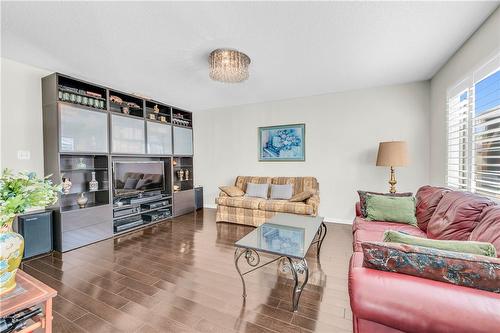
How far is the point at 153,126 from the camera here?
4281mm

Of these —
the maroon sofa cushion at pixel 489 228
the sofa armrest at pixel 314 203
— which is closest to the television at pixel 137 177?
the sofa armrest at pixel 314 203

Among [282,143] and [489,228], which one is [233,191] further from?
[489,228]

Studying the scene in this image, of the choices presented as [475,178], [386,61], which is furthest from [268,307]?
[386,61]

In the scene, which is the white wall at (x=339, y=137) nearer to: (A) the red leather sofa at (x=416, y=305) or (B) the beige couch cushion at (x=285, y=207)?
(B) the beige couch cushion at (x=285, y=207)

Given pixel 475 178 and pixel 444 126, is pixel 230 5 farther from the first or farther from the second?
pixel 444 126

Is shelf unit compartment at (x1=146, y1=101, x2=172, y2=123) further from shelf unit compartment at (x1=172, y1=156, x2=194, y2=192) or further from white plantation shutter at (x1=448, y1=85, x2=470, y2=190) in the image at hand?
white plantation shutter at (x1=448, y1=85, x2=470, y2=190)

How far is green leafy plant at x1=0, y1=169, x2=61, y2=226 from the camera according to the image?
3.77 feet

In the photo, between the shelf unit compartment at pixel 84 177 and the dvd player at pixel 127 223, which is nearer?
the shelf unit compartment at pixel 84 177

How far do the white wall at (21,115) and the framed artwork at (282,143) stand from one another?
141 inches

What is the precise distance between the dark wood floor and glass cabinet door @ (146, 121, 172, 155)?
1.87 meters

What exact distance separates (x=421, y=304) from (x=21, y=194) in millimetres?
2003

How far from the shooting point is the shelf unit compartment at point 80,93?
9.98 ft

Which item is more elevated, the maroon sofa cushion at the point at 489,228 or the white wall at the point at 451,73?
the white wall at the point at 451,73

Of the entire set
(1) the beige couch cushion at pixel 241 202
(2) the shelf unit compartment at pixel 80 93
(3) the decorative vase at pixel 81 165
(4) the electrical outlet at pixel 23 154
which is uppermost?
(2) the shelf unit compartment at pixel 80 93
